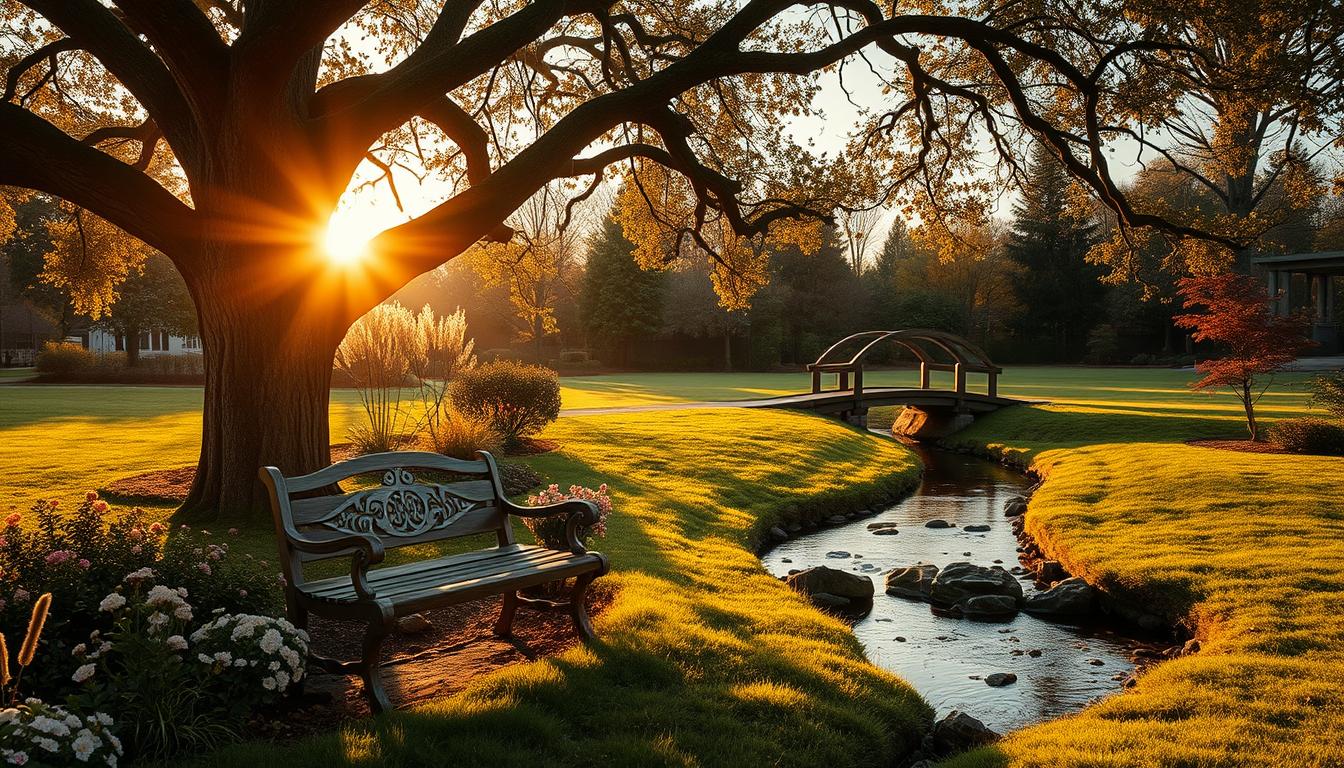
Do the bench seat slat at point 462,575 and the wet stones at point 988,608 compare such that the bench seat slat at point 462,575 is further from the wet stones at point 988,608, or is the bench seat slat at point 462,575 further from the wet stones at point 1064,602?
the wet stones at point 1064,602

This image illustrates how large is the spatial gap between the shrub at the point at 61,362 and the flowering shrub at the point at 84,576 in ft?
132

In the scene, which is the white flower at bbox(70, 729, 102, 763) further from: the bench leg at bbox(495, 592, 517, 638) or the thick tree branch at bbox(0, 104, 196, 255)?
the thick tree branch at bbox(0, 104, 196, 255)

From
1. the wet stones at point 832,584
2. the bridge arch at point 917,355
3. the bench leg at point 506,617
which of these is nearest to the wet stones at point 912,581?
the wet stones at point 832,584

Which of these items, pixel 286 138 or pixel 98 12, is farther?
pixel 286 138

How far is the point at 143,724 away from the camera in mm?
3729

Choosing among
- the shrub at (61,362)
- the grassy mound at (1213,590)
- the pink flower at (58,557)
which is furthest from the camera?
the shrub at (61,362)

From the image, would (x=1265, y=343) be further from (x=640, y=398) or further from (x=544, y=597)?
(x=640, y=398)

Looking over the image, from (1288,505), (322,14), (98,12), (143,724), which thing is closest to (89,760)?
(143,724)

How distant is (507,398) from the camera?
15516mm

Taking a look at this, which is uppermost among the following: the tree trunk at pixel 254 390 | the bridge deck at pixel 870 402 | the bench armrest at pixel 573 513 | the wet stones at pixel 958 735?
the tree trunk at pixel 254 390

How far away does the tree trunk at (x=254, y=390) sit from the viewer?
860cm

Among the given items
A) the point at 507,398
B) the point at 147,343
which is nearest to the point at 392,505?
the point at 507,398

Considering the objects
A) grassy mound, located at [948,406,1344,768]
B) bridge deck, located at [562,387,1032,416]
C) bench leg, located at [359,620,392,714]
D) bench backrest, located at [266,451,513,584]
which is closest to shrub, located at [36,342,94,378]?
bridge deck, located at [562,387,1032,416]

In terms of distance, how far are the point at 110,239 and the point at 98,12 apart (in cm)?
897
